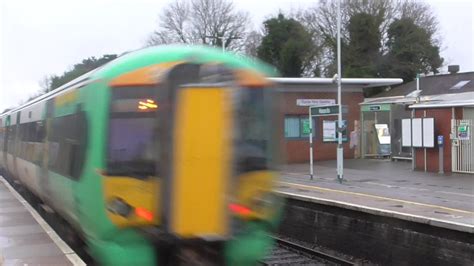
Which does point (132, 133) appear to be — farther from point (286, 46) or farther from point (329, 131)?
point (286, 46)

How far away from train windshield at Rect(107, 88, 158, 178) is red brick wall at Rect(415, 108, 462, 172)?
17178 millimetres

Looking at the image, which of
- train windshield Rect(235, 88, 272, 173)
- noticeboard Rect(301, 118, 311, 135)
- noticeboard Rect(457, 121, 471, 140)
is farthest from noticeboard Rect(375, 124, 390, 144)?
train windshield Rect(235, 88, 272, 173)

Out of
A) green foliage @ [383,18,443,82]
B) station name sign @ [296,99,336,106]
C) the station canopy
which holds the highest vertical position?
green foliage @ [383,18,443,82]

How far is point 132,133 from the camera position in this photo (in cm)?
637

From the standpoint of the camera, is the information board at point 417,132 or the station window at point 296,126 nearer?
the information board at point 417,132

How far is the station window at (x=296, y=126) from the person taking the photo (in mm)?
28688

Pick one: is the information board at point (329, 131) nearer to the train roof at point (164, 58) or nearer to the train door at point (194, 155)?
the train roof at point (164, 58)

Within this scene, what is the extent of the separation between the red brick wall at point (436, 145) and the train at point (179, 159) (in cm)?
1603

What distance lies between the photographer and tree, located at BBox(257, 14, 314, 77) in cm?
4781

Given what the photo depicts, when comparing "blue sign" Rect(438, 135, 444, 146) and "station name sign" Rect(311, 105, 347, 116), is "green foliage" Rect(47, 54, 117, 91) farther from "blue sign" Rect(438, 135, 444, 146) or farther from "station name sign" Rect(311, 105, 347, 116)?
"blue sign" Rect(438, 135, 444, 146)

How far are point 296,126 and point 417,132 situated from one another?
751 centimetres

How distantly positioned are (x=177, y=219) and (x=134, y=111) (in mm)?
1274

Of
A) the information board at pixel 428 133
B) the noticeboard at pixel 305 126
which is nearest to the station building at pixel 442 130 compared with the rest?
the information board at pixel 428 133

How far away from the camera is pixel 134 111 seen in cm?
638
